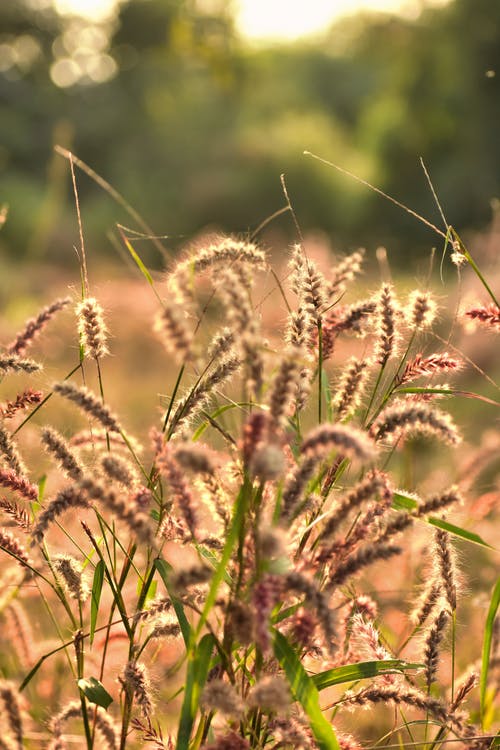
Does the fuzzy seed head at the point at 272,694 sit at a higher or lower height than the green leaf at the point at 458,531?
lower

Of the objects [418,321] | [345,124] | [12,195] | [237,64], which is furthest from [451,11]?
[418,321]

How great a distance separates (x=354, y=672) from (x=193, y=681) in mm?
252

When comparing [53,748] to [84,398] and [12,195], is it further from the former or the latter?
[12,195]

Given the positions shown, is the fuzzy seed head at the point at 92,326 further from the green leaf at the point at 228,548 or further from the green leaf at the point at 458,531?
the green leaf at the point at 458,531

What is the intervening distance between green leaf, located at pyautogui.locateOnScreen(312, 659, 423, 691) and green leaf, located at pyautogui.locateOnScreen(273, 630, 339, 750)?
102mm

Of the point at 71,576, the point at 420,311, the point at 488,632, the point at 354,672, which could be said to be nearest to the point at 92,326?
the point at 71,576

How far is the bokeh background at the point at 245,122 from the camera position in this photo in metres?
17.1

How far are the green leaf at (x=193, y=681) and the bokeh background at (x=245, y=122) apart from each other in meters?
11.4

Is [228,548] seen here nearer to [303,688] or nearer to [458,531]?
[303,688]

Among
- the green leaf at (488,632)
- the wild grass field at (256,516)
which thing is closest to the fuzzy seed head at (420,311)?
the wild grass field at (256,516)

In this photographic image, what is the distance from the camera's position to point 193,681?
994 mm

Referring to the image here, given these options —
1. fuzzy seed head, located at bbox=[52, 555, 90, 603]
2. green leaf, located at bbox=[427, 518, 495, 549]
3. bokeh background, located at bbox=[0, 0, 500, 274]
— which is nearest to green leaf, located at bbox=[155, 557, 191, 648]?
fuzzy seed head, located at bbox=[52, 555, 90, 603]

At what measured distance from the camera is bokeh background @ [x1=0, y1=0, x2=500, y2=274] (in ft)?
56.1

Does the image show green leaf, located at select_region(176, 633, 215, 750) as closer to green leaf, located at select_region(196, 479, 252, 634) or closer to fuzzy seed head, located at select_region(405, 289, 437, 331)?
green leaf, located at select_region(196, 479, 252, 634)
